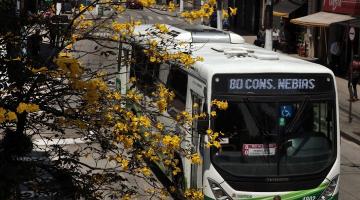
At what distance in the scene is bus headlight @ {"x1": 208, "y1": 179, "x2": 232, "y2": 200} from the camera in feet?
27.8

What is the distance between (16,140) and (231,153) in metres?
4.12

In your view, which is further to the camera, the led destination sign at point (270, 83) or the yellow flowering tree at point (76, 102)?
the led destination sign at point (270, 83)

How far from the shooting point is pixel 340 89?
24203 mm

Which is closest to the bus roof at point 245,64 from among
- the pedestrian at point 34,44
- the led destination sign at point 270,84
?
the led destination sign at point 270,84

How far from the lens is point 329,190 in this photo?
8.80 m

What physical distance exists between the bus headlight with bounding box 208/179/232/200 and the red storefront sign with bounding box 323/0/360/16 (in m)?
20.9

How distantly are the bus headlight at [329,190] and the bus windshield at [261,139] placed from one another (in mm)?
366

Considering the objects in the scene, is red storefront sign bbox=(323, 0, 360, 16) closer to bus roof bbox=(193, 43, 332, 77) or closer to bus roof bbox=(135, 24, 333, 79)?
bus roof bbox=(135, 24, 333, 79)

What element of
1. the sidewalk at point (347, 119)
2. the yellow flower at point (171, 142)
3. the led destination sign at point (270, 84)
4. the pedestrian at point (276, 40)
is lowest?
the sidewalk at point (347, 119)

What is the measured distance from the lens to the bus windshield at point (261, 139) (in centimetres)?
852

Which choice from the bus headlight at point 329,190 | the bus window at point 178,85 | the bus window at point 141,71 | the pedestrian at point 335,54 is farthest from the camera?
the pedestrian at point 335,54

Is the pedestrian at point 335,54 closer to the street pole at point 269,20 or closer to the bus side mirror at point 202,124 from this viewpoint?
the street pole at point 269,20

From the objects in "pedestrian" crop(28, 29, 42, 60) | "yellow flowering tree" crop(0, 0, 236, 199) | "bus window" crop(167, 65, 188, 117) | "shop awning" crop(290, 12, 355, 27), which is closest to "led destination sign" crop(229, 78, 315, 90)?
"bus window" crop(167, 65, 188, 117)

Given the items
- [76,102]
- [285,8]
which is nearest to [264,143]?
[76,102]
